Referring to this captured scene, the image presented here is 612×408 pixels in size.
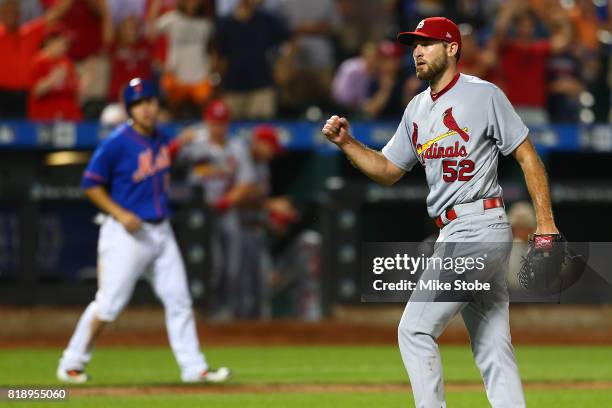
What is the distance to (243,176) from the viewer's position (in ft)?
43.9

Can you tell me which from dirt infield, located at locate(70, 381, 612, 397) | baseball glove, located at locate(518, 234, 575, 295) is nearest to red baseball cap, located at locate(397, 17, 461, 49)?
baseball glove, located at locate(518, 234, 575, 295)

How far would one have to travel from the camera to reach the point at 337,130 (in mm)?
5758

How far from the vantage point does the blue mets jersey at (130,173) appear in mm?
8742

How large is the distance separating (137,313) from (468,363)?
400 cm

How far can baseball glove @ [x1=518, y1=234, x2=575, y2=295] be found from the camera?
211 inches

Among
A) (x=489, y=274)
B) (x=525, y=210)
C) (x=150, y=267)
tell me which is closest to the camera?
(x=489, y=274)

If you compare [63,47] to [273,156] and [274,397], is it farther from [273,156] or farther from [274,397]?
[274,397]

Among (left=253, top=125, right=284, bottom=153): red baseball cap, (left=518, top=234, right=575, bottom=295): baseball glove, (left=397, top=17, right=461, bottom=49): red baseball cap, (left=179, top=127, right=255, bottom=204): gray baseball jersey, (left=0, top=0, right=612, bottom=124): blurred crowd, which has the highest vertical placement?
(left=397, top=17, right=461, bottom=49): red baseball cap

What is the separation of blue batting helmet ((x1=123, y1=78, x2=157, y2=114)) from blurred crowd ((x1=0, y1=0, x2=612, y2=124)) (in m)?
4.58

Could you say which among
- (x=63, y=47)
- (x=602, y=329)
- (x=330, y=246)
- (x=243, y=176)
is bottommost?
(x=602, y=329)

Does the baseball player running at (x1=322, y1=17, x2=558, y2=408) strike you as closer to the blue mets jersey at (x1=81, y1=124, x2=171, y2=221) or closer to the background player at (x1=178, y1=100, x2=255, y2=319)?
the blue mets jersey at (x1=81, y1=124, x2=171, y2=221)

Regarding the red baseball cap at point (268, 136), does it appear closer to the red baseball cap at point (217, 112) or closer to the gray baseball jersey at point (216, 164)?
the gray baseball jersey at point (216, 164)

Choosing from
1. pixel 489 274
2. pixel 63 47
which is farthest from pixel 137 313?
pixel 489 274

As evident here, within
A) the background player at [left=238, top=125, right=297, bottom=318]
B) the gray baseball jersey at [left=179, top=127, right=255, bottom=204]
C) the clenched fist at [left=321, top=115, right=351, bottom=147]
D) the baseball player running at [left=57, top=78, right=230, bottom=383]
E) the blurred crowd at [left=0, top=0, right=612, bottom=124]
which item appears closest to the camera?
the clenched fist at [left=321, top=115, right=351, bottom=147]
